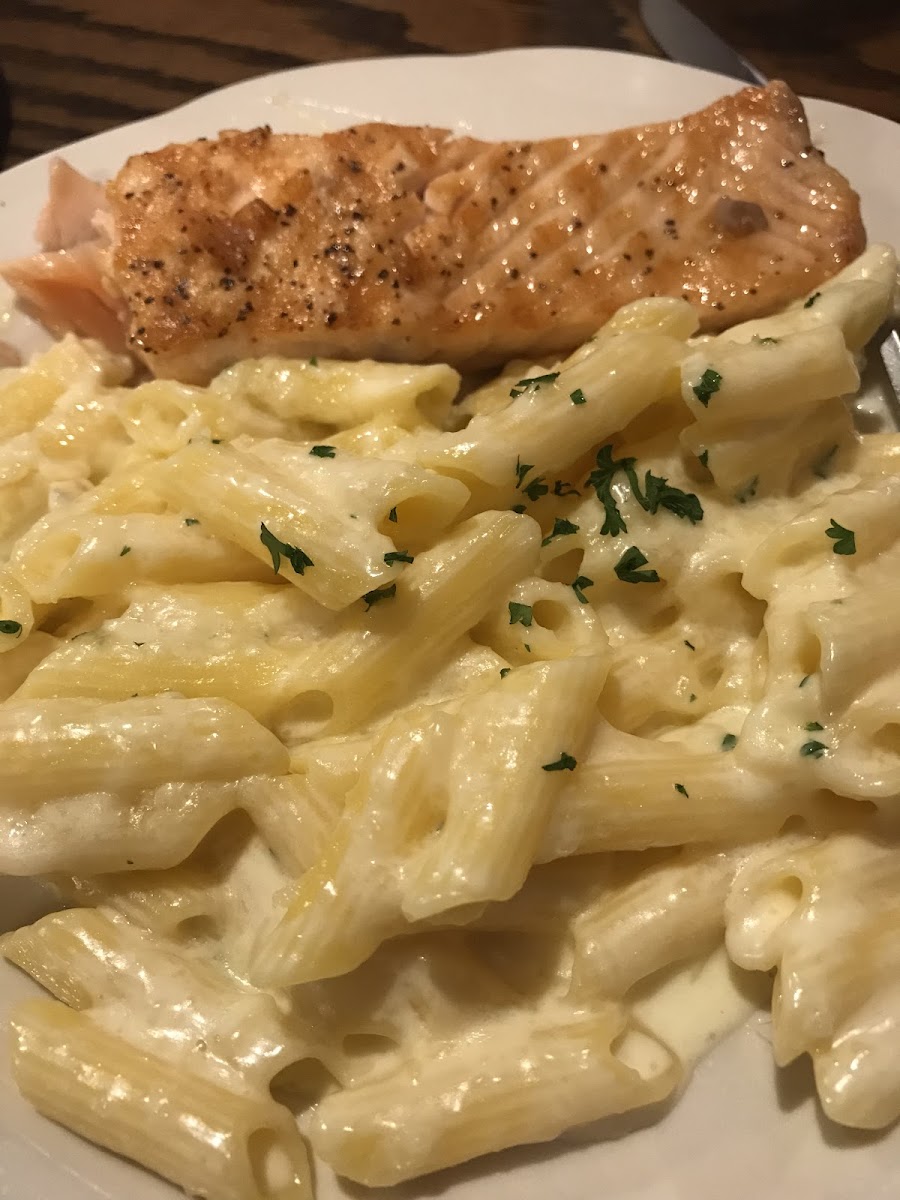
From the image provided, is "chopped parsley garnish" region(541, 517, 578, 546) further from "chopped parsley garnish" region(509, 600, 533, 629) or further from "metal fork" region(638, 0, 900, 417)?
"metal fork" region(638, 0, 900, 417)

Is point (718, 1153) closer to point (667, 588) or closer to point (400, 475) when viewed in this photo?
point (667, 588)

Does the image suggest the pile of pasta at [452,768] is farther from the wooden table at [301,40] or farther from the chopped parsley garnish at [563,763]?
the wooden table at [301,40]

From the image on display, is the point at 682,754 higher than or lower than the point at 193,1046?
higher

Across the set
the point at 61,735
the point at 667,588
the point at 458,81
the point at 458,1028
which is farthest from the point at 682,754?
the point at 458,81

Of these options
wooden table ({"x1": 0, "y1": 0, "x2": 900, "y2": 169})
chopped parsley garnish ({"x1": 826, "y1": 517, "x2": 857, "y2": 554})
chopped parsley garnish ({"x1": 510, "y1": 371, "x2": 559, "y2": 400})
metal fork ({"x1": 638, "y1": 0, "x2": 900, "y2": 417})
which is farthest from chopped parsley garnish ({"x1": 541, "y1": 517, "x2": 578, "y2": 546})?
wooden table ({"x1": 0, "y1": 0, "x2": 900, "y2": 169})

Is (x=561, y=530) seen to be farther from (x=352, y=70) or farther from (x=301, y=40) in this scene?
(x=301, y=40)

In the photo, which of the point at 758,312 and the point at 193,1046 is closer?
the point at 193,1046
